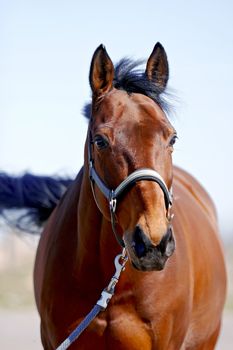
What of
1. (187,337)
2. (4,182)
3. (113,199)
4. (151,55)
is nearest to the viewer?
(113,199)

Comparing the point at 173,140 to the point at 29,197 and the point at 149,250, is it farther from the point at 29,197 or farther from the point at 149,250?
the point at 29,197

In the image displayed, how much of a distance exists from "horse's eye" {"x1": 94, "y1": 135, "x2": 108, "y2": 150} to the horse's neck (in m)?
0.42

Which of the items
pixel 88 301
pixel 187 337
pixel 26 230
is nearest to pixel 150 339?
pixel 88 301

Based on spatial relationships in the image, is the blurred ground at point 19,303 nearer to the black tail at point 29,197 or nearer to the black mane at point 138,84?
the black tail at point 29,197

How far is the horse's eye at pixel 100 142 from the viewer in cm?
422

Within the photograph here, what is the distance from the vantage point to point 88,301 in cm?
460

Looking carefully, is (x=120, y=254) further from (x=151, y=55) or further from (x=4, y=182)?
(x=4, y=182)

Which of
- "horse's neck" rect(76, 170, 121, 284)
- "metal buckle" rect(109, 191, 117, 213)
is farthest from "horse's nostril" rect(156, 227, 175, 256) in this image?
"horse's neck" rect(76, 170, 121, 284)

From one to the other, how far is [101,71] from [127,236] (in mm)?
1130

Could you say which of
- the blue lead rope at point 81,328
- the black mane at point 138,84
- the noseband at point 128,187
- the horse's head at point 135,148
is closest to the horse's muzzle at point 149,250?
the horse's head at point 135,148

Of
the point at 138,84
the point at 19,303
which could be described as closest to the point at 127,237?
the point at 138,84

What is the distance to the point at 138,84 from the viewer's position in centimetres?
463

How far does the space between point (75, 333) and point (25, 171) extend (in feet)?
10.2

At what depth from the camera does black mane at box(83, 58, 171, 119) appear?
4629 mm
